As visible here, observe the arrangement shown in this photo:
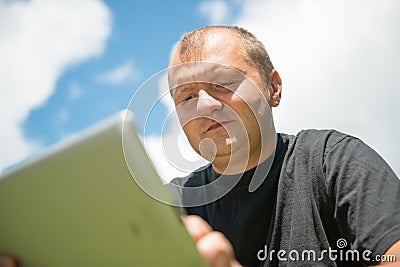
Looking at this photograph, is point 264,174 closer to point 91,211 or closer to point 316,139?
point 316,139

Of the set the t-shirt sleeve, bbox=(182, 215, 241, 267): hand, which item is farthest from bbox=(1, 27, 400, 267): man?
bbox=(182, 215, 241, 267): hand

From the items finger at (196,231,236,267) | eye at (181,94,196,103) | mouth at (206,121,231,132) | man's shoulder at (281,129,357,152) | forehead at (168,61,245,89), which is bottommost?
finger at (196,231,236,267)

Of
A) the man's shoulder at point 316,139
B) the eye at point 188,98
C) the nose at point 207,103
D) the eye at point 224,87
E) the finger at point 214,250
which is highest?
the eye at point 188,98

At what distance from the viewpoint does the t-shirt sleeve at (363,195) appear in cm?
72

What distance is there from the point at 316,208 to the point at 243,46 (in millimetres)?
455

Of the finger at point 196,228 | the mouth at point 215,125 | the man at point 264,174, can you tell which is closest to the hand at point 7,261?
the finger at point 196,228

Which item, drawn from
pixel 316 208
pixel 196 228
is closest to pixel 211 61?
pixel 316 208

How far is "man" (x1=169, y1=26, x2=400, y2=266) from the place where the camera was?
77 cm

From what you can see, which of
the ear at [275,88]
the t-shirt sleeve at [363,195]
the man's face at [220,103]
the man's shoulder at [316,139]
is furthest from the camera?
the ear at [275,88]

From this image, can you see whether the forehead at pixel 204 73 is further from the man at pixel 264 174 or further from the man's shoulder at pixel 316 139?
the man's shoulder at pixel 316 139

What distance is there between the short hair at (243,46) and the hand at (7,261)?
667 mm

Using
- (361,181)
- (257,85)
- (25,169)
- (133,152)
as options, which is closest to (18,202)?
(25,169)

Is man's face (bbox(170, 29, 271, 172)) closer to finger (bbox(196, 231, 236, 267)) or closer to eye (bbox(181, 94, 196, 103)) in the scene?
eye (bbox(181, 94, 196, 103))

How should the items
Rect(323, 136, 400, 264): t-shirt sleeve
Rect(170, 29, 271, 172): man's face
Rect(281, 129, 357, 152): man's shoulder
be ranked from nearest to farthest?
Rect(323, 136, 400, 264): t-shirt sleeve → Rect(281, 129, 357, 152): man's shoulder → Rect(170, 29, 271, 172): man's face
